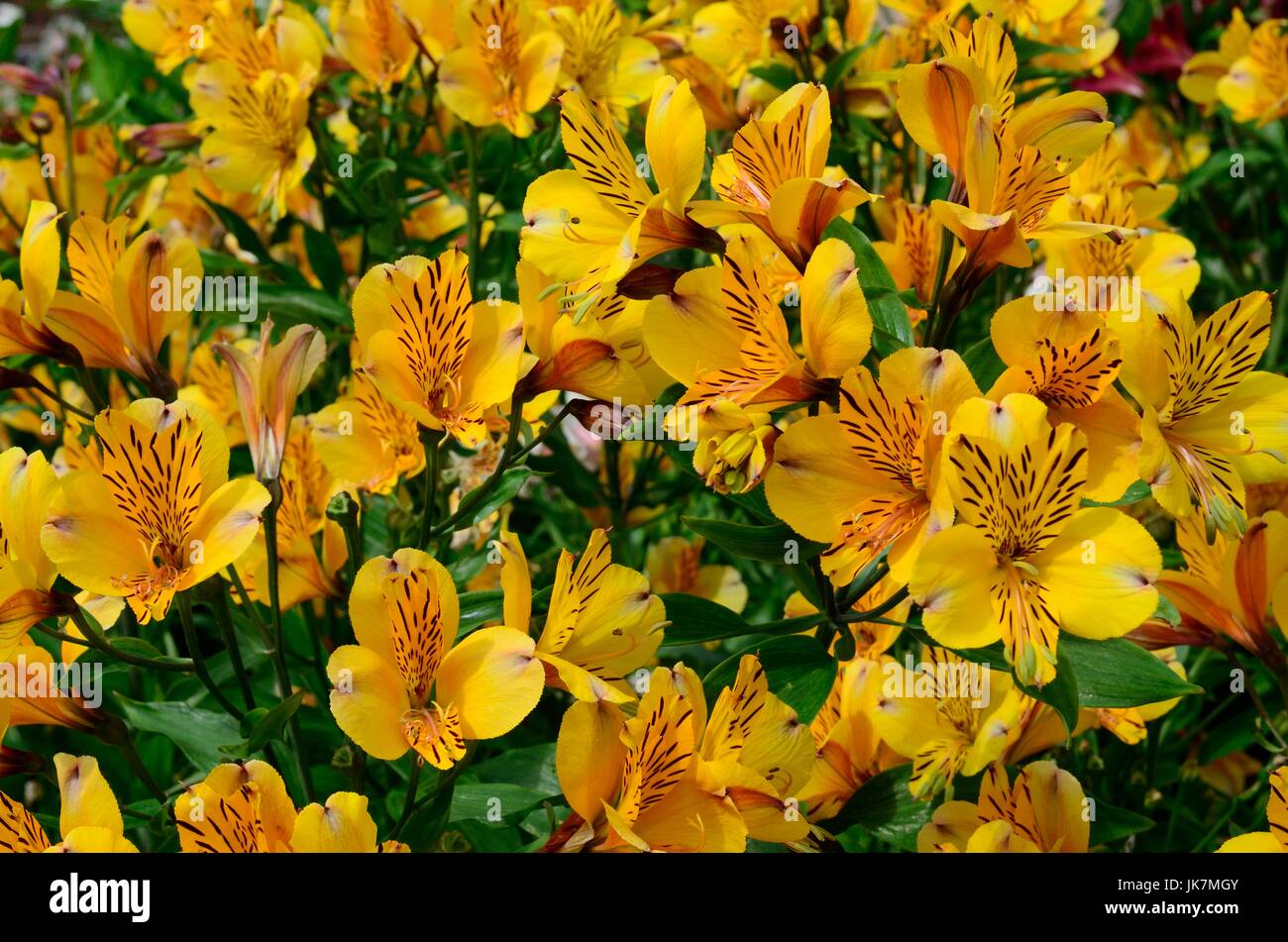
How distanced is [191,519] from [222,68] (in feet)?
3.33

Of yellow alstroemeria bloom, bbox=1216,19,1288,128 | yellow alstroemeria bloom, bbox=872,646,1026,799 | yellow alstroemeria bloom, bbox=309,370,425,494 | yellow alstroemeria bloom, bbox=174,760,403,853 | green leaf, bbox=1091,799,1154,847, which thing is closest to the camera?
yellow alstroemeria bloom, bbox=174,760,403,853

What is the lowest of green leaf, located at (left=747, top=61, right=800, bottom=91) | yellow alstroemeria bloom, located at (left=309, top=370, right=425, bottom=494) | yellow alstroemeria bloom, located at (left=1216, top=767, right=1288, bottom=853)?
yellow alstroemeria bloom, located at (left=1216, top=767, right=1288, bottom=853)

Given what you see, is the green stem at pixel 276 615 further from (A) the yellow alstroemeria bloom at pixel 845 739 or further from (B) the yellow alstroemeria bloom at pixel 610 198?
(A) the yellow alstroemeria bloom at pixel 845 739

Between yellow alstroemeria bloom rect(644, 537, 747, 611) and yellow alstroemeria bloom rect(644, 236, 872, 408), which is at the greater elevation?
yellow alstroemeria bloom rect(644, 236, 872, 408)

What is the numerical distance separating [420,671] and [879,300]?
53cm

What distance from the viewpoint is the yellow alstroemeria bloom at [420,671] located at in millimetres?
946

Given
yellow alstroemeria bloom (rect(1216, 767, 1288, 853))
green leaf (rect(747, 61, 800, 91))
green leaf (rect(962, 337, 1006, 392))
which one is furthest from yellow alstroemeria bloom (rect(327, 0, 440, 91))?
yellow alstroemeria bloom (rect(1216, 767, 1288, 853))

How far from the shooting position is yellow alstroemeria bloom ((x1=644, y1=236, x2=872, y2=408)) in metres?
0.99

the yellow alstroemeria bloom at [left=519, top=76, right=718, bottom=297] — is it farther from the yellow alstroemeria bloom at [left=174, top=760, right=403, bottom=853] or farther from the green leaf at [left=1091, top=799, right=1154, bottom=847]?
the green leaf at [left=1091, top=799, right=1154, bottom=847]

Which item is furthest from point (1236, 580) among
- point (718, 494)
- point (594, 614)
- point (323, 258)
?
point (323, 258)

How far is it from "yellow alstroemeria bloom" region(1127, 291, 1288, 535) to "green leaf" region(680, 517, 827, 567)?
30 centimetres

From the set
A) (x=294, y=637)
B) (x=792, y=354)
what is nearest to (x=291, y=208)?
(x=294, y=637)

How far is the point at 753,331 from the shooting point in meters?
1.03
